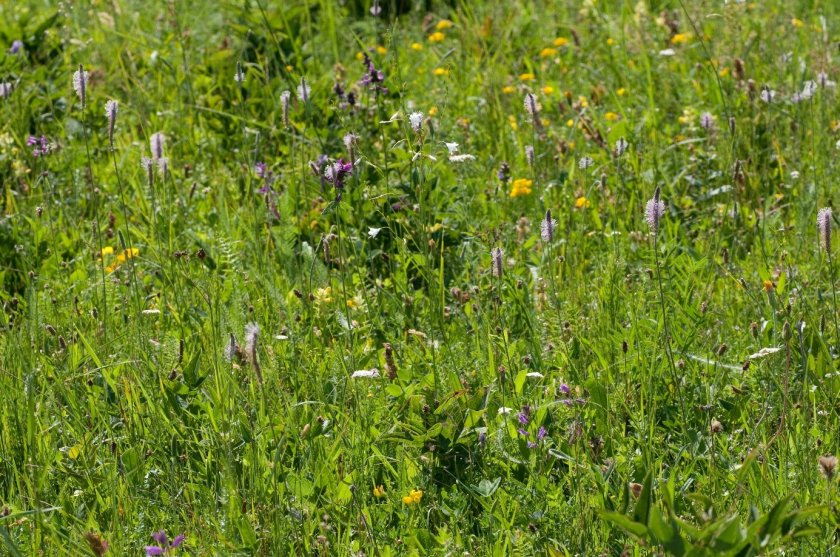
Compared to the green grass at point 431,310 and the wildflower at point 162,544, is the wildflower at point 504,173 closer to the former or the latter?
the green grass at point 431,310

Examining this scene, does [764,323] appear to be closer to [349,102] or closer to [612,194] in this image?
[612,194]

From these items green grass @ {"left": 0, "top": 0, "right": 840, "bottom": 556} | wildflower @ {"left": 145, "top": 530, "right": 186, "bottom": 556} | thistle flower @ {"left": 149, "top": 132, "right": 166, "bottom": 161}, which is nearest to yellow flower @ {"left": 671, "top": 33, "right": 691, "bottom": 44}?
green grass @ {"left": 0, "top": 0, "right": 840, "bottom": 556}

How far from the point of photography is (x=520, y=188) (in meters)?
3.59

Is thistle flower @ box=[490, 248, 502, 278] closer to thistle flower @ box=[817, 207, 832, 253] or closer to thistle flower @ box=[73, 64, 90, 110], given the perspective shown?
thistle flower @ box=[817, 207, 832, 253]

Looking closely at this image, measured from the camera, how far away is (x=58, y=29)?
5051 millimetres

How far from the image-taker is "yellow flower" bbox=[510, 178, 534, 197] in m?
3.57

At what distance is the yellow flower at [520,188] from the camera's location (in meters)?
3.57

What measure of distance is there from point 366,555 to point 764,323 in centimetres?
119

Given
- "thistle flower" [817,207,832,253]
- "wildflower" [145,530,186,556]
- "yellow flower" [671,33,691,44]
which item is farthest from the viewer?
"yellow flower" [671,33,691,44]

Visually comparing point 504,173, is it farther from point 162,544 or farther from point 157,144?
point 162,544

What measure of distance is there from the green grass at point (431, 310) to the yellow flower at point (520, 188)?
0.05m

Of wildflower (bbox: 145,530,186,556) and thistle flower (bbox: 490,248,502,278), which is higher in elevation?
thistle flower (bbox: 490,248,502,278)

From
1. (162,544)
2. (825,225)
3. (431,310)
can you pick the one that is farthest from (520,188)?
(162,544)

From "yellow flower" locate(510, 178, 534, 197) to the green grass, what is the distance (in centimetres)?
5
